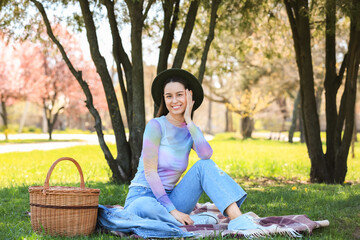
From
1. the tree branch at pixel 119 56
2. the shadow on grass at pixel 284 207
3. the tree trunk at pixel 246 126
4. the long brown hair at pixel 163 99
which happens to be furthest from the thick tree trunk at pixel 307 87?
the tree trunk at pixel 246 126

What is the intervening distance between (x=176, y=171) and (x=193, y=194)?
237 millimetres

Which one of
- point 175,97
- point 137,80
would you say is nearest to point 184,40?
point 137,80

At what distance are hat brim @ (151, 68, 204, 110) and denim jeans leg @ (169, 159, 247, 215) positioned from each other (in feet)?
2.22

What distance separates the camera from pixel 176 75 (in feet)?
12.4

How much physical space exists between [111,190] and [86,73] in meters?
23.7

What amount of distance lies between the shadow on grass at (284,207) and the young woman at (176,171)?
1.55 feet

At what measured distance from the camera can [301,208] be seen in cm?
471

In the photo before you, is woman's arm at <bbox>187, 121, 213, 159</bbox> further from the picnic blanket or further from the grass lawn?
the grass lawn

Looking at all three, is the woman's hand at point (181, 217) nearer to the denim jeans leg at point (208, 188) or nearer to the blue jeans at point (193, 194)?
the blue jeans at point (193, 194)

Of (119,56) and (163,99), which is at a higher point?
(119,56)

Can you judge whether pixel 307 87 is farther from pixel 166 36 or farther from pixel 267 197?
pixel 267 197

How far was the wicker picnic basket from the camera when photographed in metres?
3.25

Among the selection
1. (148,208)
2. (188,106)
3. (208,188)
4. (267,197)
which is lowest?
(267,197)

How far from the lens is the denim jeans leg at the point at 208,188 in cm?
329
